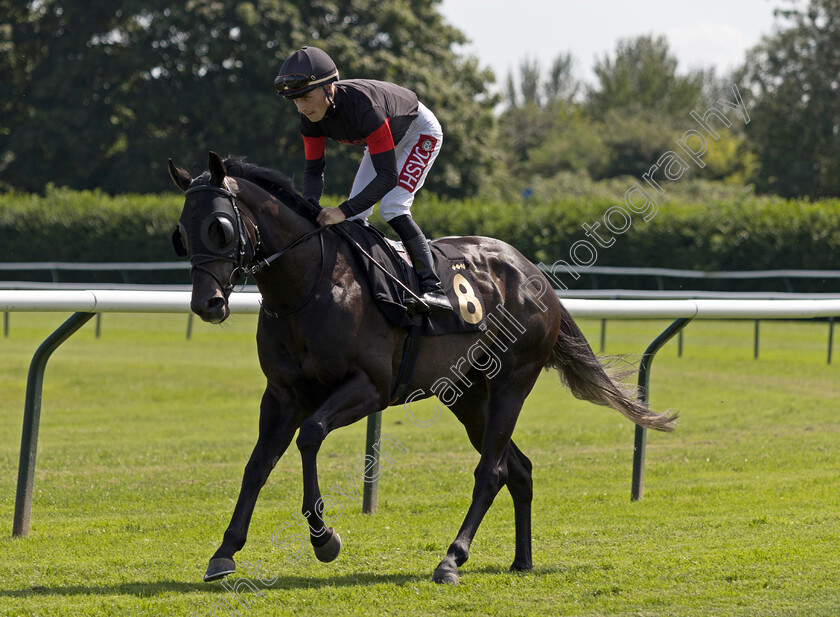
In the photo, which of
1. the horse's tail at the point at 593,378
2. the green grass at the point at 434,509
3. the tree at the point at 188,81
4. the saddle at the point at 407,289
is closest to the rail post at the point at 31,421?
the green grass at the point at 434,509

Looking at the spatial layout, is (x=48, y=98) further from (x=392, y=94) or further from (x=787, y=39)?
(x=392, y=94)

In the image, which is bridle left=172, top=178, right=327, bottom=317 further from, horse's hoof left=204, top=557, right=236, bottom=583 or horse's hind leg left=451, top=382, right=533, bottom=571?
horse's hind leg left=451, top=382, right=533, bottom=571

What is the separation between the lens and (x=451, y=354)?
4.75 metres

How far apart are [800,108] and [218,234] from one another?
3333 centimetres

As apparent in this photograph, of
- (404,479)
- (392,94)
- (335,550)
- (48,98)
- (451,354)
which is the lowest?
(404,479)

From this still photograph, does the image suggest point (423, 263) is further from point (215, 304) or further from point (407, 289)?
point (215, 304)

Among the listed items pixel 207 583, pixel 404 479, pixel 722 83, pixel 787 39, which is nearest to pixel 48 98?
pixel 787 39

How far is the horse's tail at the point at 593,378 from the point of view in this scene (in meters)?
5.45

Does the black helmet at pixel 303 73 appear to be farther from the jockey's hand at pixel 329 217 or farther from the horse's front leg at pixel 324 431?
the horse's front leg at pixel 324 431

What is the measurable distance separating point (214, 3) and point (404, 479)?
27587 millimetres

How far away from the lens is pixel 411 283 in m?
4.61

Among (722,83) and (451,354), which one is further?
(722,83)

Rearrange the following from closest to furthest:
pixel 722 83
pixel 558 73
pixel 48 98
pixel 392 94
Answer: pixel 392 94 < pixel 48 98 < pixel 722 83 < pixel 558 73

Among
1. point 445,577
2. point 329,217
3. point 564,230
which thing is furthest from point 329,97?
point 564,230
